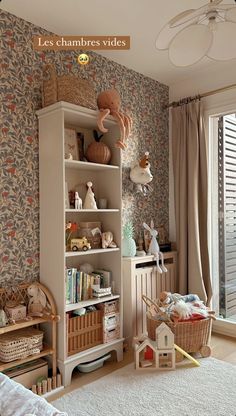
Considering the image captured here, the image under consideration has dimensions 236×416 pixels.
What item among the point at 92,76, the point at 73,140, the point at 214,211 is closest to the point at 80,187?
the point at 73,140

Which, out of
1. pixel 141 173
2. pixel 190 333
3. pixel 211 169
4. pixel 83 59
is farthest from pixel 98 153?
pixel 190 333

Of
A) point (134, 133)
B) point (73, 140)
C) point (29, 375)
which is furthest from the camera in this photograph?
point (134, 133)

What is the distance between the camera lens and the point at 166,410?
1804mm

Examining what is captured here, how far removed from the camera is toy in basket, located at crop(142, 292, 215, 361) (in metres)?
A: 2.42

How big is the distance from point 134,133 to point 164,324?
1.78 m

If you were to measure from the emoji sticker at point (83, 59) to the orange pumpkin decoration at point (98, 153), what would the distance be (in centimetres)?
73

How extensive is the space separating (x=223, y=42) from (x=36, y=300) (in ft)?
6.18

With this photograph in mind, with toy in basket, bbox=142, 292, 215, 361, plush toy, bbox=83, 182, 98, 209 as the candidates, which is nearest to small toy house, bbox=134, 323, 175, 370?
toy in basket, bbox=142, 292, 215, 361

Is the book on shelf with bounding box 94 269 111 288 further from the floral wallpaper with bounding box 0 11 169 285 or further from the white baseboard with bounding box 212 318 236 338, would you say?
the white baseboard with bounding box 212 318 236 338

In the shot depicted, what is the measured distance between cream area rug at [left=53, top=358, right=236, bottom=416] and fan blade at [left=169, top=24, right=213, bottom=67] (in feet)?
6.19

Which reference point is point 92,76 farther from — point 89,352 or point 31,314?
point 89,352

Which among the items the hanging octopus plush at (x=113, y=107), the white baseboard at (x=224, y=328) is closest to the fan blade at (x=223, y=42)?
the hanging octopus plush at (x=113, y=107)

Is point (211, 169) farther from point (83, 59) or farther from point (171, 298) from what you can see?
point (83, 59)

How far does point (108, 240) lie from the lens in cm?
248
